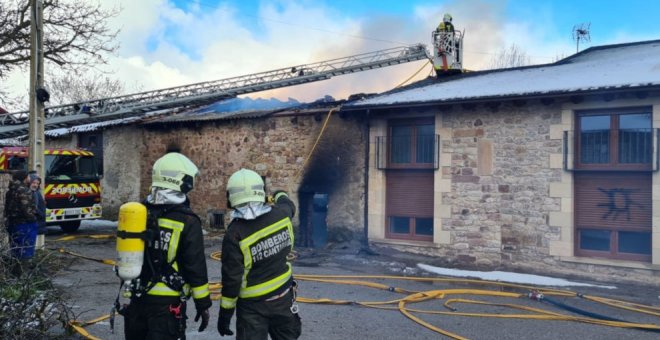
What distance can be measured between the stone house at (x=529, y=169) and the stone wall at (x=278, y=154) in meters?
0.54

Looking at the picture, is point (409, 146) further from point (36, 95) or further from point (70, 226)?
point (70, 226)

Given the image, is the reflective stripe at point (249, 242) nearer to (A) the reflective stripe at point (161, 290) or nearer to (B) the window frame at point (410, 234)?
(A) the reflective stripe at point (161, 290)

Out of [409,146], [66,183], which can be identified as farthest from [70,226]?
[409,146]

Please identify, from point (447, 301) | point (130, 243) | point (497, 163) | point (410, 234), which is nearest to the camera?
point (130, 243)

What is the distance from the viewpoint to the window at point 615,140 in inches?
356

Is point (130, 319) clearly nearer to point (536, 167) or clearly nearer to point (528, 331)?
point (528, 331)

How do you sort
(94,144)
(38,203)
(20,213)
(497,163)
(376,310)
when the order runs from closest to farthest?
(376,310), (20,213), (38,203), (497,163), (94,144)

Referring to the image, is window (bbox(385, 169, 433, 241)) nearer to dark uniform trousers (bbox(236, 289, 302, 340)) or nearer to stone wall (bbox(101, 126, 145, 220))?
dark uniform trousers (bbox(236, 289, 302, 340))

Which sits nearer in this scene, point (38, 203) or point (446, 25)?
point (38, 203)

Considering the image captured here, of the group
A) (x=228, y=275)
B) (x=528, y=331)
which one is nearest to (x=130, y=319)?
(x=228, y=275)

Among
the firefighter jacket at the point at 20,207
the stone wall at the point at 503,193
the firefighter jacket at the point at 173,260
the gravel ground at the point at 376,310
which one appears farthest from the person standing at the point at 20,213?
the stone wall at the point at 503,193

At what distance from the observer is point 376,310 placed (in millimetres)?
6816

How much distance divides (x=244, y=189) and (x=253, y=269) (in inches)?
22.4

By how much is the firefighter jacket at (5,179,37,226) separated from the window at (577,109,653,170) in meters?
9.40
